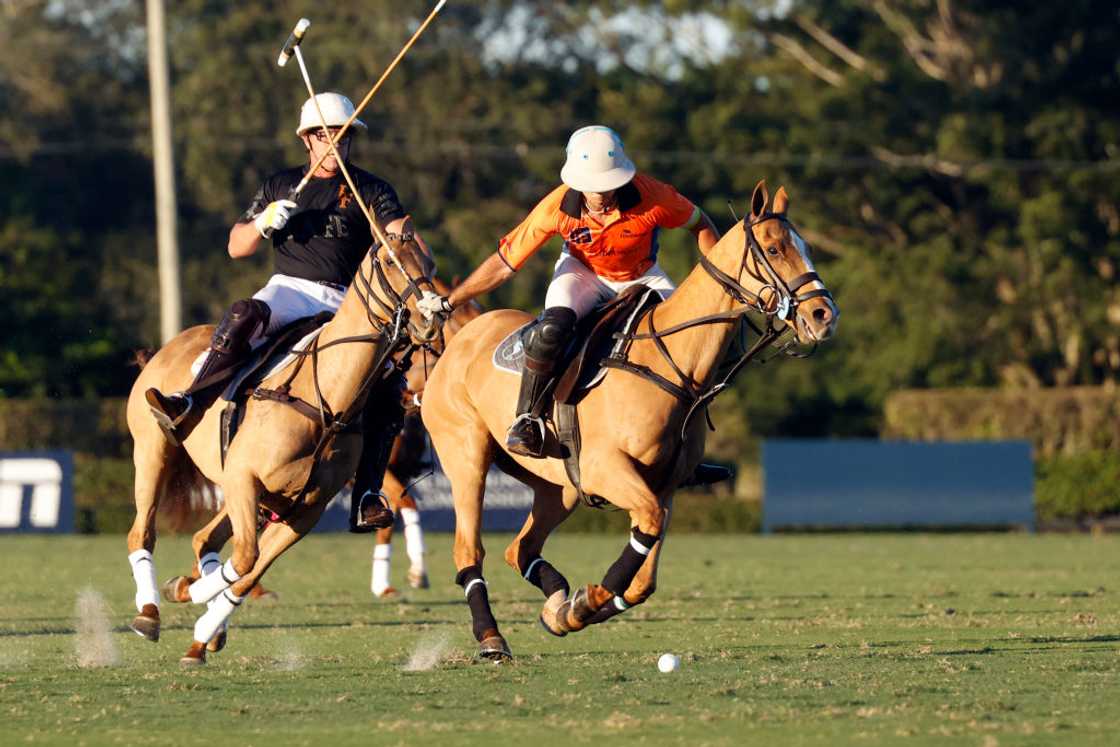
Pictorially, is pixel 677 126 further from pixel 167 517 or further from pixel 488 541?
pixel 167 517

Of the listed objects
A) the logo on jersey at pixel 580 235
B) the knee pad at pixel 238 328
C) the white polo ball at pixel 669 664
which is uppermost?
the logo on jersey at pixel 580 235

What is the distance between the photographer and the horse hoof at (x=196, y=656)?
900 centimetres

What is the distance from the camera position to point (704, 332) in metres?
9.02

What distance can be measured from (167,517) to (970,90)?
29.3 meters

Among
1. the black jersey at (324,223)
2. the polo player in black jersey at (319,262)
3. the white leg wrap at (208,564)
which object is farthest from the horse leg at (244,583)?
the black jersey at (324,223)

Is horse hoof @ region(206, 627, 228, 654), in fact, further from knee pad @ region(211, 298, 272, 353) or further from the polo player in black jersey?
knee pad @ region(211, 298, 272, 353)

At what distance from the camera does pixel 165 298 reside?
25938mm

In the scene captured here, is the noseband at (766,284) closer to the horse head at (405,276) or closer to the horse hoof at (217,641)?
the horse head at (405,276)

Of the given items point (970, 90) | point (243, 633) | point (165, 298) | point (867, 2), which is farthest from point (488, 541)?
point (867, 2)

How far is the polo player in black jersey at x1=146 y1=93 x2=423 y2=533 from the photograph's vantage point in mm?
9828

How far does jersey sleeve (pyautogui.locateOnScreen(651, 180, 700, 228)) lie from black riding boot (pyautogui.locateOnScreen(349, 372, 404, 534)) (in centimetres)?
155

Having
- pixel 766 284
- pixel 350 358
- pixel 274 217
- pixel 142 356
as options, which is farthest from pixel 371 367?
pixel 142 356

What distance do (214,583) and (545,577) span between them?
1.60 m

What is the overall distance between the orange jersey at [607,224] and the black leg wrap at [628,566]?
62.7 inches
